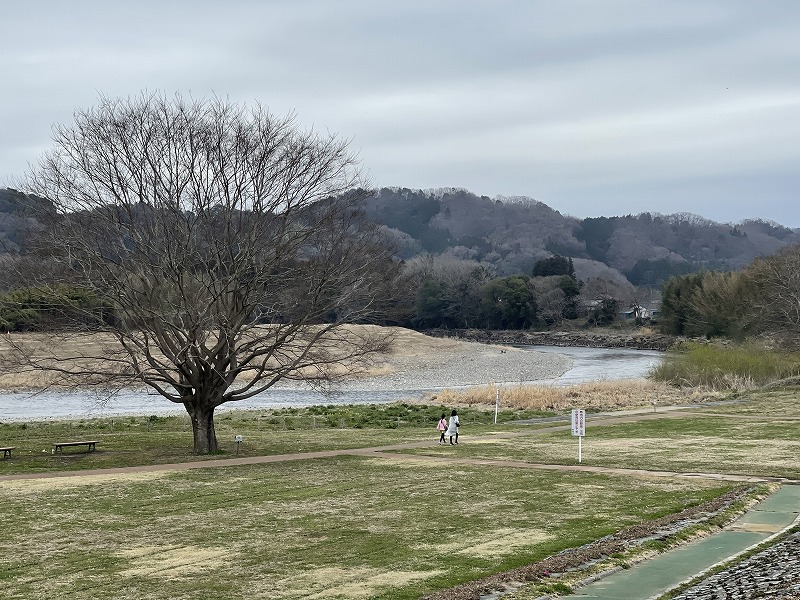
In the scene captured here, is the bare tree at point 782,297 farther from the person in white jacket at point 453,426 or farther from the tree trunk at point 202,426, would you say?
the tree trunk at point 202,426

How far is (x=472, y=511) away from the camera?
1877 cm

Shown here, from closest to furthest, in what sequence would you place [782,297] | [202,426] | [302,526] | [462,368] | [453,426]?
[302,526], [202,426], [453,426], [782,297], [462,368]

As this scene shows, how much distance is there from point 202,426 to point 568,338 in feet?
376

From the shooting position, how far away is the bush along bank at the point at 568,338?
5000 inches

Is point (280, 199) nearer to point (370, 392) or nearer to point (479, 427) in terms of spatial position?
point (479, 427)

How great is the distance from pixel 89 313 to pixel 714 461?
695 inches

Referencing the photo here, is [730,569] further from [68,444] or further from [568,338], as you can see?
[568,338]

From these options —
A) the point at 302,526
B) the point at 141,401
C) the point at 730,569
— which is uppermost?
the point at 302,526

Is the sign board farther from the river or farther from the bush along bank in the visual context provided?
the bush along bank

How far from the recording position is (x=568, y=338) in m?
139

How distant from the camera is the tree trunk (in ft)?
93.5

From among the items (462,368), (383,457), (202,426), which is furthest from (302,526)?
(462,368)

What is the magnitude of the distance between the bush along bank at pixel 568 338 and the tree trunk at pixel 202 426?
10013 centimetres

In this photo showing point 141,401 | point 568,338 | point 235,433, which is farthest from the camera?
point 568,338
